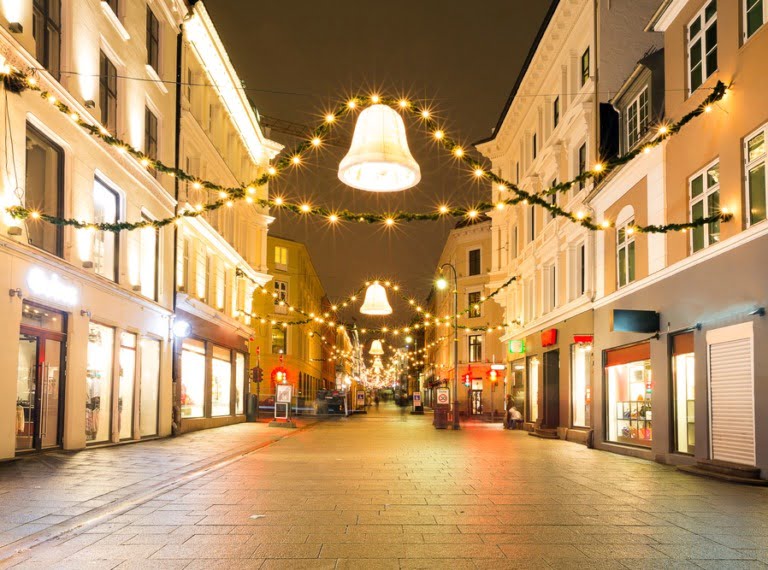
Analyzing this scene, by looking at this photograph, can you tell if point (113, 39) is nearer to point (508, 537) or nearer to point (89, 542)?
point (89, 542)

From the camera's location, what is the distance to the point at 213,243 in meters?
32.7

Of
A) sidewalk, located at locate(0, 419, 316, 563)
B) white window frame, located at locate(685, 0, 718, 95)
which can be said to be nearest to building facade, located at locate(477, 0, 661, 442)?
white window frame, located at locate(685, 0, 718, 95)

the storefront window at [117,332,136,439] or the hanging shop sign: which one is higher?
the hanging shop sign

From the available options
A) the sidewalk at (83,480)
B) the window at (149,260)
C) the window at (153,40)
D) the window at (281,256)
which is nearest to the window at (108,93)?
the window at (149,260)

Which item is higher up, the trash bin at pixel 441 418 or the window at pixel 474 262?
the window at pixel 474 262

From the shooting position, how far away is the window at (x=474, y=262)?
199ft

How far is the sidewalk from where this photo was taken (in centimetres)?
843

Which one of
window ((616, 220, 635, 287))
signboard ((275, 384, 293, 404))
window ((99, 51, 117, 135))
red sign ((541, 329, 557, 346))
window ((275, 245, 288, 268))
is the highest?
window ((275, 245, 288, 268))

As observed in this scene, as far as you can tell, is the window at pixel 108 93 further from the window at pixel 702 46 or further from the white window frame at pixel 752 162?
the white window frame at pixel 752 162

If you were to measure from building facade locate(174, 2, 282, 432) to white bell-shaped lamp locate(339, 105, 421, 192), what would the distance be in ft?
57.2

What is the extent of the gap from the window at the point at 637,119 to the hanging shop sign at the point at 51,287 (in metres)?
14.0

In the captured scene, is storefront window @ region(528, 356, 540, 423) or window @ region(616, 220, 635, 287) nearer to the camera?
window @ region(616, 220, 635, 287)

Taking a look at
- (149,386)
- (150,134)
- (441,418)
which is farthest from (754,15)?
(441,418)

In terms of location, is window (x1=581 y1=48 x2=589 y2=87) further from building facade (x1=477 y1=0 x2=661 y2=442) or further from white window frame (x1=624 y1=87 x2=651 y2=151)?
white window frame (x1=624 y1=87 x2=651 y2=151)
